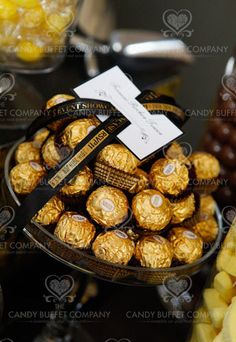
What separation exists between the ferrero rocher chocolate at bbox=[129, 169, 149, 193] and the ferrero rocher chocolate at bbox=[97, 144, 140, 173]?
0.02 m

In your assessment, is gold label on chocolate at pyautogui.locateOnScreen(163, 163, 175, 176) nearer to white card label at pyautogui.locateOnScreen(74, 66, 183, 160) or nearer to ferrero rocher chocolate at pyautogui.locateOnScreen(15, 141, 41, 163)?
white card label at pyautogui.locateOnScreen(74, 66, 183, 160)

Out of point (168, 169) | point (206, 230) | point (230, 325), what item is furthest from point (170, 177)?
point (230, 325)

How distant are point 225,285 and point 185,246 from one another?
0.24ft

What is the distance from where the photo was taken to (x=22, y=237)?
0.84 meters

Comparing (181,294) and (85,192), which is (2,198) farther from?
(181,294)

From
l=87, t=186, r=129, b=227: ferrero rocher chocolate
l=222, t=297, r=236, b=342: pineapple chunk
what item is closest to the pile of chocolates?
l=87, t=186, r=129, b=227: ferrero rocher chocolate

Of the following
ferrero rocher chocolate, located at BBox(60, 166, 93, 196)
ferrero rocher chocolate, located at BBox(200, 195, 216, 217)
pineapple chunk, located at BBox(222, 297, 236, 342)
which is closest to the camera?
pineapple chunk, located at BBox(222, 297, 236, 342)

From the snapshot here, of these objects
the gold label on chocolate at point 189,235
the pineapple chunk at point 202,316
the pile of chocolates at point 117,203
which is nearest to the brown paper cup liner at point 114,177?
the pile of chocolates at point 117,203

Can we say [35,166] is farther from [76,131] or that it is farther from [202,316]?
[202,316]

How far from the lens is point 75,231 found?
73 centimetres

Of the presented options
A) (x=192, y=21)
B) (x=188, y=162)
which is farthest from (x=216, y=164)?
(x=192, y=21)

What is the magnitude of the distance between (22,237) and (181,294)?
28 cm

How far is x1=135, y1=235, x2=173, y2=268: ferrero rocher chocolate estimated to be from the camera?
73 cm

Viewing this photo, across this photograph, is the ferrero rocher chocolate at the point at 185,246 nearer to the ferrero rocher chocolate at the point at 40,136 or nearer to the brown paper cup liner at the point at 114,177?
the brown paper cup liner at the point at 114,177
